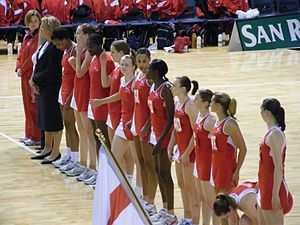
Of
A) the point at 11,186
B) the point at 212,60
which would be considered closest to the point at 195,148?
the point at 11,186

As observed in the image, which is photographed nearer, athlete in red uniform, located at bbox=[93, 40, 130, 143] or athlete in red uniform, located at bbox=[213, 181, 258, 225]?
athlete in red uniform, located at bbox=[213, 181, 258, 225]

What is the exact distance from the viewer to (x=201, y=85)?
15234 millimetres

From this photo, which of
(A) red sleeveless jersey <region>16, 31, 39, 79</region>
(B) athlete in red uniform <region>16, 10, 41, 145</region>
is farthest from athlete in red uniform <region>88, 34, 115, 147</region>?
(A) red sleeveless jersey <region>16, 31, 39, 79</region>

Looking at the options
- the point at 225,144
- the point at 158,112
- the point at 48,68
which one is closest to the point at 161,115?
the point at 158,112

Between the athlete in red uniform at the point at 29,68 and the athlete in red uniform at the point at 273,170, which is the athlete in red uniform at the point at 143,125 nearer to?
the athlete in red uniform at the point at 273,170

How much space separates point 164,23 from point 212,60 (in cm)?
246

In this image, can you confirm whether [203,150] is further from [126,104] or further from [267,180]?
[126,104]

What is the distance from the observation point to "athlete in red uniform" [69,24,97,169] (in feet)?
28.3

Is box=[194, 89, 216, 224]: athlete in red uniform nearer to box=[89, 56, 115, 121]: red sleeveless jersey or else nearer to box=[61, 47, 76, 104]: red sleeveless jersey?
box=[89, 56, 115, 121]: red sleeveless jersey

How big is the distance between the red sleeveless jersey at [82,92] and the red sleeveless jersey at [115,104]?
64 cm

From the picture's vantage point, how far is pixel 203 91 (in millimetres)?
6512

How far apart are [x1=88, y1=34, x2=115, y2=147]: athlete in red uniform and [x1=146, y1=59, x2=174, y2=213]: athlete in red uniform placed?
46.8 inches

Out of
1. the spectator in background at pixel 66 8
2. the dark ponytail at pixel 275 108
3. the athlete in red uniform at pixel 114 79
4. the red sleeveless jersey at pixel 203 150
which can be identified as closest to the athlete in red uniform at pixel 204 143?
the red sleeveless jersey at pixel 203 150

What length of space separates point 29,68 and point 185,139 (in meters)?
4.29
